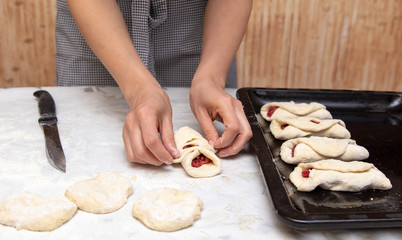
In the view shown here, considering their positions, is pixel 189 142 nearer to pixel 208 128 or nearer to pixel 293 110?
pixel 208 128

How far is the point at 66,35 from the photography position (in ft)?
5.65

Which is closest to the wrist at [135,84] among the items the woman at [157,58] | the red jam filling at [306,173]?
the woman at [157,58]

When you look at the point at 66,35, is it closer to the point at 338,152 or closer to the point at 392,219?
the point at 338,152

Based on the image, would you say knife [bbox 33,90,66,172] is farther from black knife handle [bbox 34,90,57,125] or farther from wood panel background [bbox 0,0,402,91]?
wood panel background [bbox 0,0,402,91]

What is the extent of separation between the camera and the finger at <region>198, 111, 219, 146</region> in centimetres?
121

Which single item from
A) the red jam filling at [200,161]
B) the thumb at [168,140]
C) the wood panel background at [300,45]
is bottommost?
the wood panel background at [300,45]

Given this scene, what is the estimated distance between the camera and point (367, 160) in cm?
120

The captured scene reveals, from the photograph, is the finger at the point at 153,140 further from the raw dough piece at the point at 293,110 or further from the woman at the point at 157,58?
the raw dough piece at the point at 293,110

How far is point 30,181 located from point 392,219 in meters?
0.84

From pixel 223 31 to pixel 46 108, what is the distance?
0.66 meters

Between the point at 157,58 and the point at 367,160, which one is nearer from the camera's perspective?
the point at 367,160

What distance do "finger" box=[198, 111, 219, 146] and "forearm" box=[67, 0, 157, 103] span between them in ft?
0.58

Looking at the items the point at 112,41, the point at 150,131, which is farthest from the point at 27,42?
the point at 150,131

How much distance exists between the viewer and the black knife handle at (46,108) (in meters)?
1.32
